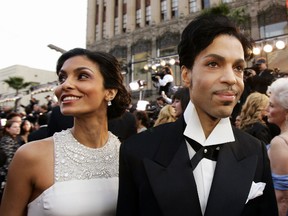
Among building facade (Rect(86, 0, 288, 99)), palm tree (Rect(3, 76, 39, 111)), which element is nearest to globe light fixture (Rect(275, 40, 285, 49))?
building facade (Rect(86, 0, 288, 99))

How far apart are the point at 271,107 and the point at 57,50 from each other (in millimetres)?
9656

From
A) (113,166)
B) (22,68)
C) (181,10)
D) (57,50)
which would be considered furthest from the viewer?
(22,68)

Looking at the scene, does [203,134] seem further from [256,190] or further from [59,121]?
[59,121]

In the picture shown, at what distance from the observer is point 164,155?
1.48 m

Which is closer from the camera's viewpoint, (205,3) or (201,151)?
(201,151)

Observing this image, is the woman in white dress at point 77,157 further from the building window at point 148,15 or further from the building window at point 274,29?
the building window at point 148,15

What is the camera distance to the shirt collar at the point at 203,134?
4.88 feet

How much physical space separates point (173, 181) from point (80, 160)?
86 cm

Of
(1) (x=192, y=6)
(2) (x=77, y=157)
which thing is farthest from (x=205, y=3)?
(2) (x=77, y=157)

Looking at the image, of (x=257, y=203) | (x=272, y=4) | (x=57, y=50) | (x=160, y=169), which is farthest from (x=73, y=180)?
(x=272, y=4)

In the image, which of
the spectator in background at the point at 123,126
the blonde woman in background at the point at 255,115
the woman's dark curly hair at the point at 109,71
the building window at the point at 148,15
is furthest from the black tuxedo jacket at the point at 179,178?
the building window at the point at 148,15

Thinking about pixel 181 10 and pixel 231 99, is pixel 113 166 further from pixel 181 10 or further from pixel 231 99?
pixel 181 10

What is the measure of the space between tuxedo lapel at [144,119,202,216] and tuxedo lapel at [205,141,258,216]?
0.09 m

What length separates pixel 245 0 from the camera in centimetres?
2425
